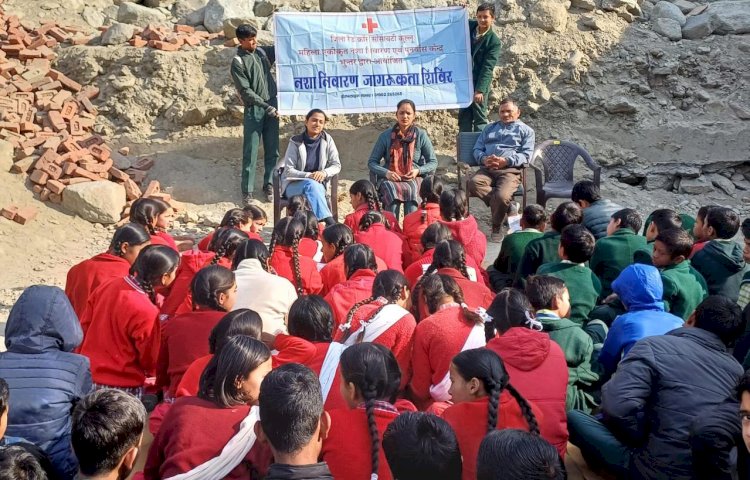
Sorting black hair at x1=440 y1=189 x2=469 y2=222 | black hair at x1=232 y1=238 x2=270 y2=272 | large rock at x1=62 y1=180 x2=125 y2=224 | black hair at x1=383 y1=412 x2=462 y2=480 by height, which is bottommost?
large rock at x1=62 y1=180 x2=125 y2=224

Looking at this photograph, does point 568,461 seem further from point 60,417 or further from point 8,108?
point 8,108

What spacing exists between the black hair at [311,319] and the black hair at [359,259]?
0.94 metres

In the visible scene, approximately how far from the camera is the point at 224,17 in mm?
10875

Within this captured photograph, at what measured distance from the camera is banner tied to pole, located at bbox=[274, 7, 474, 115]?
9188 millimetres

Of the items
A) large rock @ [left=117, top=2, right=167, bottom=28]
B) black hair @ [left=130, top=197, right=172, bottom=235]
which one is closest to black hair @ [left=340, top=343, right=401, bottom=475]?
black hair @ [left=130, top=197, right=172, bottom=235]

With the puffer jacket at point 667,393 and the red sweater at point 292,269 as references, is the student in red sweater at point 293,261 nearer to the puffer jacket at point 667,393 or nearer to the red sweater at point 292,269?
the red sweater at point 292,269

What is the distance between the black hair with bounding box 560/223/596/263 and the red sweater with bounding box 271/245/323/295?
1.67m

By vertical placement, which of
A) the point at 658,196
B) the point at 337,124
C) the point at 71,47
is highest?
the point at 71,47

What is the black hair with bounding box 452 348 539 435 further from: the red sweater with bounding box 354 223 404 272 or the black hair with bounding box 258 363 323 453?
the red sweater with bounding box 354 223 404 272

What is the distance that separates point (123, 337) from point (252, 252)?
94 cm

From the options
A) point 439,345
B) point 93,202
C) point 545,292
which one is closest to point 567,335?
point 545,292

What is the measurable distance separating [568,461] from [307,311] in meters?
1.60

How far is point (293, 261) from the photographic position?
534cm

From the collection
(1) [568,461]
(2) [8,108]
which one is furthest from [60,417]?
(2) [8,108]
